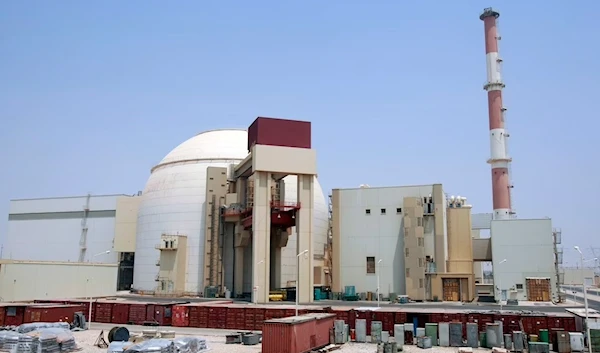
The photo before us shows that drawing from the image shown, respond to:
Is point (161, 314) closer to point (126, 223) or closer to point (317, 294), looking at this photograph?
point (317, 294)

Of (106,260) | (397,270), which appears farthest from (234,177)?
(106,260)

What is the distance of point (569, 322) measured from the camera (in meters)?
36.6

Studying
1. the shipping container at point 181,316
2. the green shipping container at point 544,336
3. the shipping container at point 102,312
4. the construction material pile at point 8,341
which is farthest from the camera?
the shipping container at point 102,312

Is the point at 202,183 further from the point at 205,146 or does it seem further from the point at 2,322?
the point at 2,322

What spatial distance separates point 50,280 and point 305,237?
31.2 meters

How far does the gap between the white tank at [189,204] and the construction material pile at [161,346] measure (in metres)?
44.1

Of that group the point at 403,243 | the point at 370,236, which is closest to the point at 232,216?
the point at 370,236

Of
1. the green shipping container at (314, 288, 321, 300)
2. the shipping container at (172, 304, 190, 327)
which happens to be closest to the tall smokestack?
the green shipping container at (314, 288, 321, 300)

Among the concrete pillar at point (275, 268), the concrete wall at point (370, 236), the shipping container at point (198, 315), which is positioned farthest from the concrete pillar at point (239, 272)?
the shipping container at point (198, 315)

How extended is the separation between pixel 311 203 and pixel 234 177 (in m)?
15.8

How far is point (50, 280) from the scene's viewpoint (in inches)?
2530

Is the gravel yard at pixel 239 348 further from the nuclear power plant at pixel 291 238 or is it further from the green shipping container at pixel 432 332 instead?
the nuclear power plant at pixel 291 238

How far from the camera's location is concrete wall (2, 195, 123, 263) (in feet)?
340

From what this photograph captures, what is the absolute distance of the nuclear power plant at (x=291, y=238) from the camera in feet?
219
